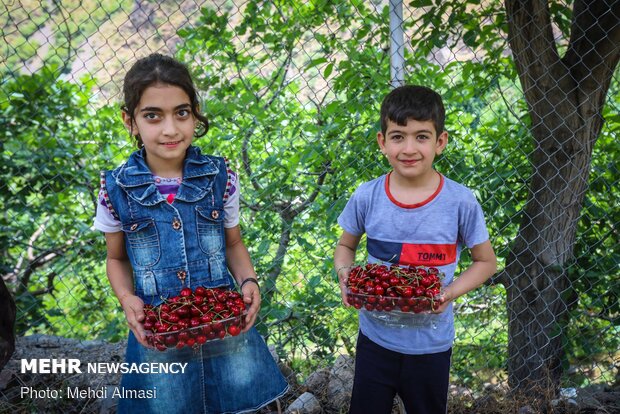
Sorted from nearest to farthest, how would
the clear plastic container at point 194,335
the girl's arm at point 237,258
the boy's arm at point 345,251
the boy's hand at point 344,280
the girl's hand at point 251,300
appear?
the clear plastic container at point 194,335, the girl's hand at point 251,300, the boy's hand at point 344,280, the girl's arm at point 237,258, the boy's arm at point 345,251

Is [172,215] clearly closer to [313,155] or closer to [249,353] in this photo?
[249,353]

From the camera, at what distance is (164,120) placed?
1.91 metres

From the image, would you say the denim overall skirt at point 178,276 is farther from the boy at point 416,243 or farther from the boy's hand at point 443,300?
the boy's hand at point 443,300

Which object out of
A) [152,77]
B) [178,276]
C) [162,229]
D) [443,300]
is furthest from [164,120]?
[443,300]

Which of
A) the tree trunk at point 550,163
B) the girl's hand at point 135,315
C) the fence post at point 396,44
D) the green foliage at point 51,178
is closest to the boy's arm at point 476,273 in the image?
the girl's hand at point 135,315

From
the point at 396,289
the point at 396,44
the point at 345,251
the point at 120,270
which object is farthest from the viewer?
the point at 396,44

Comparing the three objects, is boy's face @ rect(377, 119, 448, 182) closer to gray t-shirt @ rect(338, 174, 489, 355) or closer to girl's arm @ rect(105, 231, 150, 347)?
gray t-shirt @ rect(338, 174, 489, 355)

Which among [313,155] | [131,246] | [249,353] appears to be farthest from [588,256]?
[131,246]

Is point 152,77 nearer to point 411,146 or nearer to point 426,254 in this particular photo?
point 411,146

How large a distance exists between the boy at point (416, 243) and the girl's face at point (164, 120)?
615mm

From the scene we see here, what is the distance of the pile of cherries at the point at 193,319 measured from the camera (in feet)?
5.57

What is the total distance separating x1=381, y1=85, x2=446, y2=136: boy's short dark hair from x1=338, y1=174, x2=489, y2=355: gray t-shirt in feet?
0.70

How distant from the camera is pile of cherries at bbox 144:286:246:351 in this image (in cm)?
170

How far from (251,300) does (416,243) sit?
541 millimetres
